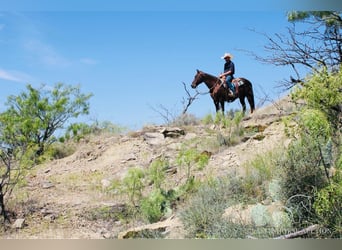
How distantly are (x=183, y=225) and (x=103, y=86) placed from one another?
1.45m

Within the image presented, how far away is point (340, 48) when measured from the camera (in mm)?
5055

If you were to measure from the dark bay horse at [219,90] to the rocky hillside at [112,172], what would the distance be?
0.19 m

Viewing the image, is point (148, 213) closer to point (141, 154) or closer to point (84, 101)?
point (141, 154)

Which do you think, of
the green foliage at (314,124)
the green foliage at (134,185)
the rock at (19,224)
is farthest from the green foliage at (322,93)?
the rock at (19,224)

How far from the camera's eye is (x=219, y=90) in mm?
4926

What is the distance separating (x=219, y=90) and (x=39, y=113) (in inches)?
62.9

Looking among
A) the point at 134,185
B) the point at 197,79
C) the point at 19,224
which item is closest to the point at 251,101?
the point at 197,79

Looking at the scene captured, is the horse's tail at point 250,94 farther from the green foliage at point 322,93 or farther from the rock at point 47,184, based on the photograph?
the rock at point 47,184

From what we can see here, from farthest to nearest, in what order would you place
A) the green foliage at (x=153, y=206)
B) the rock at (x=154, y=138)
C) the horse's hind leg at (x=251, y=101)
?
the rock at (x=154, y=138), the horse's hind leg at (x=251, y=101), the green foliage at (x=153, y=206)

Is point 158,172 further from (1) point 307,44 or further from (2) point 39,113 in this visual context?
(1) point 307,44

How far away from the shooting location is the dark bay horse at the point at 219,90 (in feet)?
16.0

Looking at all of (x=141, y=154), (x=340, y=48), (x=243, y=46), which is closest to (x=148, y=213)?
(x=141, y=154)

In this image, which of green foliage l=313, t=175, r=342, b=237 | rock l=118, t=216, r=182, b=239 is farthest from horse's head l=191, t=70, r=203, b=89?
green foliage l=313, t=175, r=342, b=237

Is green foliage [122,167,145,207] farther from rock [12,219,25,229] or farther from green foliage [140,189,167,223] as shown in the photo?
rock [12,219,25,229]
